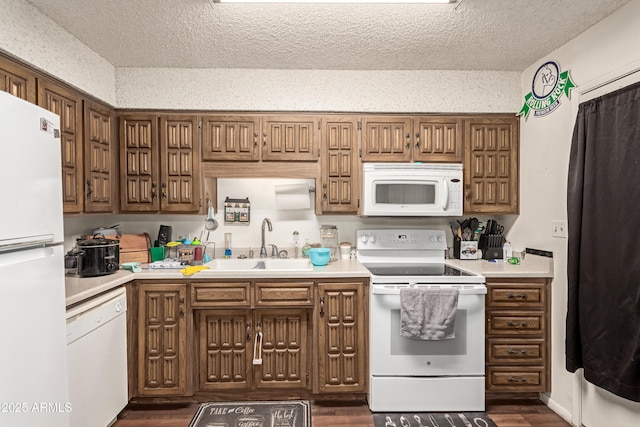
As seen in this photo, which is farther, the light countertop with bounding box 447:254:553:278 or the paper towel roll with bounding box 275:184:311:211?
the paper towel roll with bounding box 275:184:311:211

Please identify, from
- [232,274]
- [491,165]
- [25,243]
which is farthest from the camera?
[491,165]

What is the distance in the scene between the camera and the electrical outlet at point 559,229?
228 centimetres

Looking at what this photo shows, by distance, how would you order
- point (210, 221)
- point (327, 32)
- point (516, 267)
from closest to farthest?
point (327, 32)
point (516, 267)
point (210, 221)

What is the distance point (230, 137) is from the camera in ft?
8.91

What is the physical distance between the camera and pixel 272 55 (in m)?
2.47

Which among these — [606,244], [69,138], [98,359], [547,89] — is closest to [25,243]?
[98,359]

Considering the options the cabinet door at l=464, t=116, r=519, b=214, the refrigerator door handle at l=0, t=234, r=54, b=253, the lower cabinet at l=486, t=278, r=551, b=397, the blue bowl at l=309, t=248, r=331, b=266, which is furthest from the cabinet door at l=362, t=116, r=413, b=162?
the refrigerator door handle at l=0, t=234, r=54, b=253

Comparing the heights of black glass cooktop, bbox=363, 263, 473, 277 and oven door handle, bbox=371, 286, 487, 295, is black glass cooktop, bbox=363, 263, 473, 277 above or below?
above

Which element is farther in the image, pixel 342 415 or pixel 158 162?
pixel 158 162

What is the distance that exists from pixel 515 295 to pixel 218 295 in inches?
81.5

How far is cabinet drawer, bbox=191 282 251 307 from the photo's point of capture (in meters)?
2.38

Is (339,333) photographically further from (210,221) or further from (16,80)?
(16,80)

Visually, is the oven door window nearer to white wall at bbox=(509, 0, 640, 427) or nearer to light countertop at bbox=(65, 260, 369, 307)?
light countertop at bbox=(65, 260, 369, 307)

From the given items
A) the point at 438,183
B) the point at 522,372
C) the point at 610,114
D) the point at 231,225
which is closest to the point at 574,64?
the point at 610,114
